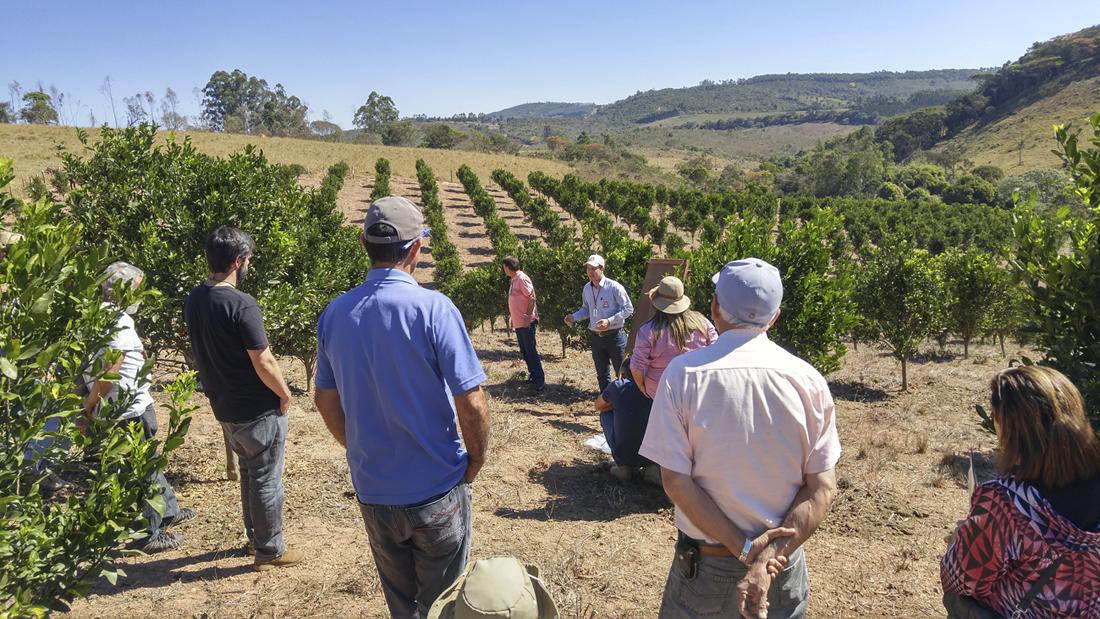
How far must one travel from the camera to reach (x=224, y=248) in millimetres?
3545

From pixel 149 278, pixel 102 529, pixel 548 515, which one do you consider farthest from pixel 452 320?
pixel 149 278

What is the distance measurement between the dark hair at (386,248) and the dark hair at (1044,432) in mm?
1966

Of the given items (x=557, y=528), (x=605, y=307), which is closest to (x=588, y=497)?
(x=557, y=528)

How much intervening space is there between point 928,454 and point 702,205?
37.0m

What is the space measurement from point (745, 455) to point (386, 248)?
1.41 meters

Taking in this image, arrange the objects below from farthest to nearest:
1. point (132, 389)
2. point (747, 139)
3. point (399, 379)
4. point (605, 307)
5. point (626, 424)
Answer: point (747, 139)
point (605, 307)
point (626, 424)
point (132, 389)
point (399, 379)

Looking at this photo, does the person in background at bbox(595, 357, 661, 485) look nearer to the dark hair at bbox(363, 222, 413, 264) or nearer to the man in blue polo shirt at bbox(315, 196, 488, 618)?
the man in blue polo shirt at bbox(315, 196, 488, 618)

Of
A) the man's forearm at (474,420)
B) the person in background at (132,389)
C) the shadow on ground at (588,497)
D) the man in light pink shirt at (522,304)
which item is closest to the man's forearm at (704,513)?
the man's forearm at (474,420)

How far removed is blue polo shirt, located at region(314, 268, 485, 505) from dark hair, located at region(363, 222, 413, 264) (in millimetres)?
42

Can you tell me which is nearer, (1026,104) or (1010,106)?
(1026,104)

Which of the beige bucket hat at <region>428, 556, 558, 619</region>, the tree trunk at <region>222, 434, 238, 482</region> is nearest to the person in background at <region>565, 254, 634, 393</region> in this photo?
the tree trunk at <region>222, 434, 238, 482</region>

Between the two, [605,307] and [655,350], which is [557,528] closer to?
[655,350]

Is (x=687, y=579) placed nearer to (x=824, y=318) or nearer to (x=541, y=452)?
(x=541, y=452)

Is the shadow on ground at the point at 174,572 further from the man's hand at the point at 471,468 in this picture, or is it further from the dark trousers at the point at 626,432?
the dark trousers at the point at 626,432
